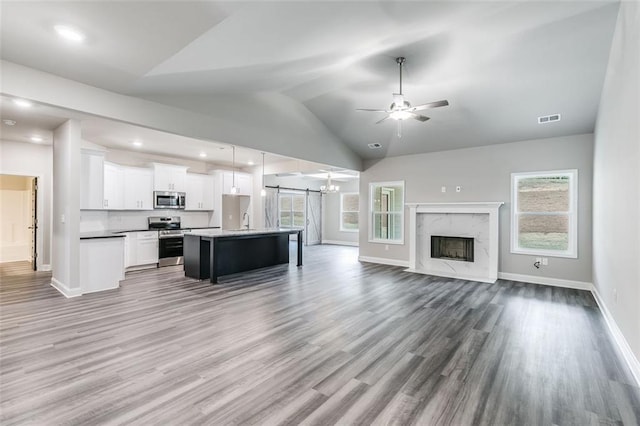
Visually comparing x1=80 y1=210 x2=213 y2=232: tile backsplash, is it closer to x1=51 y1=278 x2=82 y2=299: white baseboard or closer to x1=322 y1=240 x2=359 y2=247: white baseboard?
x1=51 y1=278 x2=82 y2=299: white baseboard

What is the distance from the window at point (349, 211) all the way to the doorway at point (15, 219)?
377 inches

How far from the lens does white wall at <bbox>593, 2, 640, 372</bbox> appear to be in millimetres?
2662

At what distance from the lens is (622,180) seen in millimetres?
3139

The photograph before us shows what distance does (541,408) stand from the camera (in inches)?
85.7

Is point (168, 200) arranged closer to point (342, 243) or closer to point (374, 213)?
point (374, 213)

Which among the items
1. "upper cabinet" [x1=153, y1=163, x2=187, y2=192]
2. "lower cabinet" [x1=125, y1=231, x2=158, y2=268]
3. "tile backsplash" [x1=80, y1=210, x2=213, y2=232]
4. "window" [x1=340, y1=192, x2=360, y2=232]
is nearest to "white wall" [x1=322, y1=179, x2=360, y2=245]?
"window" [x1=340, y1=192, x2=360, y2=232]

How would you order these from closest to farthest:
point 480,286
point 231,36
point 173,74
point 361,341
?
point 231,36, point 361,341, point 173,74, point 480,286

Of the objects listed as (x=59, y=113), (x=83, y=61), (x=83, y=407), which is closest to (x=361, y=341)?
(x=83, y=407)

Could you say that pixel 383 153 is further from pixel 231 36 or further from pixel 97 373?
pixel 97 373

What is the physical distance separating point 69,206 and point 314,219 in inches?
356

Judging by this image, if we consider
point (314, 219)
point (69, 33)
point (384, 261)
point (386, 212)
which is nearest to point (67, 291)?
point (69, 33)

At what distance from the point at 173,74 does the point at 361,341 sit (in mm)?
3765

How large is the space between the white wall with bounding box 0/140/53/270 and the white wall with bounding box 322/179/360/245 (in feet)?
29.2

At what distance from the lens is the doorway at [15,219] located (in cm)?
771
